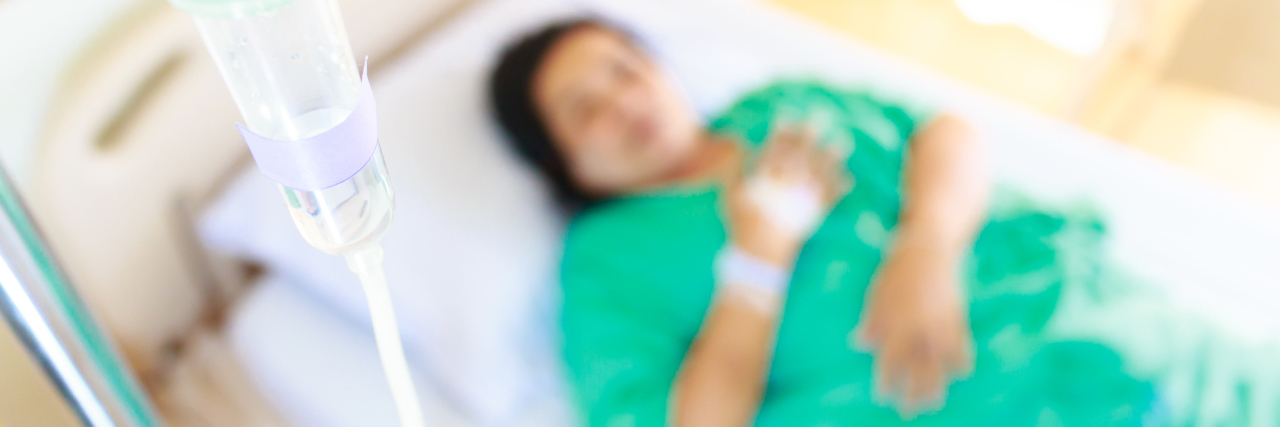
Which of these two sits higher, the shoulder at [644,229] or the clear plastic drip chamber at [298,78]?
the clear plastic drip chamber at [298,78]

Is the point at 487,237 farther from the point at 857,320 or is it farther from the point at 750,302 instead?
the point at 857,320

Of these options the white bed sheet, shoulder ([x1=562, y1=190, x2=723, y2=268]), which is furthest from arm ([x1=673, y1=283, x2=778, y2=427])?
the white bed sheet

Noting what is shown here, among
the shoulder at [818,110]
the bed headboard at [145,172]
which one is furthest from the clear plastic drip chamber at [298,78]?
the shoulder at [818,110]

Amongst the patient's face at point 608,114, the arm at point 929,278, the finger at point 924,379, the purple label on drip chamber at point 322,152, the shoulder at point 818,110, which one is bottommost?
the finger at point 924,379

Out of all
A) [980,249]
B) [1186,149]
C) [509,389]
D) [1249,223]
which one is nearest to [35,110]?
[509,389]

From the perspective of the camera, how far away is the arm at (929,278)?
96 centimetres

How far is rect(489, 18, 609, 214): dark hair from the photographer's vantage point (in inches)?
48.1

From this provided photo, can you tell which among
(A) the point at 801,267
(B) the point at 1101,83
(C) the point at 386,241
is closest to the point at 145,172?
(C) the point at 386,241

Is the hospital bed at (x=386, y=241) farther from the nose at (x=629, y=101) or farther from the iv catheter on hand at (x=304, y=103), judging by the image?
the iv catheter on hand at (x=304, y=103)

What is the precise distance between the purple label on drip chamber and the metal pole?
0.33 ft

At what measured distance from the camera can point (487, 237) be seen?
1131 millimetres

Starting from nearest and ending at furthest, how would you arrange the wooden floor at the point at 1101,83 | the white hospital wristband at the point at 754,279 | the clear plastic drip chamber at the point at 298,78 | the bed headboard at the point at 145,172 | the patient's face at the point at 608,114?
1. the clear plastic drip chamber at the point at 298,78
2. the bed headboard at the point at 145,172
3. the white hospital wristband at the point at 754,279
4. the patient's face at the point at 608,114
5. the wooden floor at the point at 1101,83

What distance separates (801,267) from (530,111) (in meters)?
0.46

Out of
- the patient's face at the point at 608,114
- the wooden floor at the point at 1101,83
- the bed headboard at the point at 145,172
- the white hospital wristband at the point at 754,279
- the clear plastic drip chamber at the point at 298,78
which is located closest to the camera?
the clear plastic drip chamber at the point at 298,78
